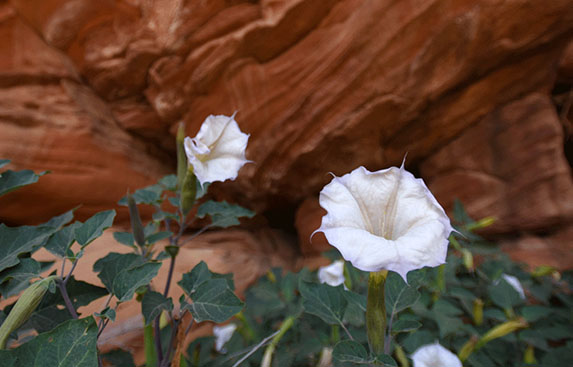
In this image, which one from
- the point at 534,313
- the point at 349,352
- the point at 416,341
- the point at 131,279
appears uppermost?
the point at 131,279

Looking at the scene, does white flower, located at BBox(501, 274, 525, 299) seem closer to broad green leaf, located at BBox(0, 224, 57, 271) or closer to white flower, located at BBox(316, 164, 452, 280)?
white flower, located at BBox(316, 164, 452, 280)

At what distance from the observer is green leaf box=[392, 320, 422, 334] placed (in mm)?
531

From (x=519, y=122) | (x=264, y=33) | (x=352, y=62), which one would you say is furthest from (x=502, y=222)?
(x=264, y=33)

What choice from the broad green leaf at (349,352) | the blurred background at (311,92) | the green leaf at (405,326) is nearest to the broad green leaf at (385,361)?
the broad green leaf at (349,352)

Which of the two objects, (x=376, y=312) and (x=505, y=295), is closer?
(x=376, y=312)

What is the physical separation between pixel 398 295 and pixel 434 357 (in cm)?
30

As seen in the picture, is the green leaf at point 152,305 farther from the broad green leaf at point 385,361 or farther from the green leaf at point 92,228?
the broad green leaf at point 385,361

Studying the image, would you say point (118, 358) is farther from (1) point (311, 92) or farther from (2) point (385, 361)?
(1) point (311, 92)

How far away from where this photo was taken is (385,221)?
446 mm

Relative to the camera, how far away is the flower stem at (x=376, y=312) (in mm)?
433

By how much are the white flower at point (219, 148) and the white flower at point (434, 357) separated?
0.60 meters

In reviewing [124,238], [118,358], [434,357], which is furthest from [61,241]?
[434,357]

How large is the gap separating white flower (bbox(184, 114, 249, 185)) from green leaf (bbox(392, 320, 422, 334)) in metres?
0.41

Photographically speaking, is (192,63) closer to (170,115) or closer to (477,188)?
(170,115)
